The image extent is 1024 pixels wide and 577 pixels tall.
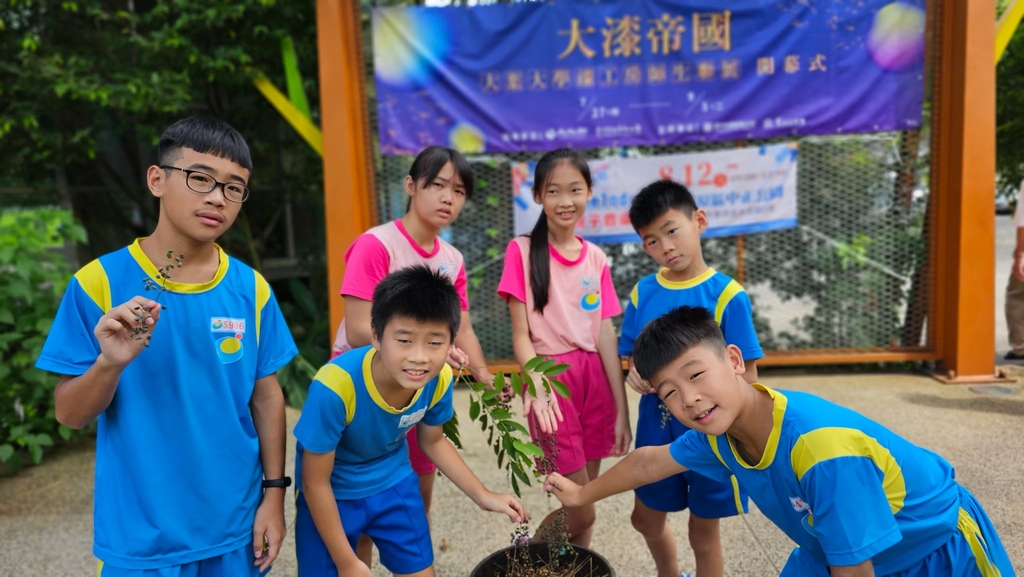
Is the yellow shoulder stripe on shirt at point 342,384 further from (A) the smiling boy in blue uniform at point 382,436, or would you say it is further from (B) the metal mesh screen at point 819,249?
(B) the metal mesh screen at point 819,249

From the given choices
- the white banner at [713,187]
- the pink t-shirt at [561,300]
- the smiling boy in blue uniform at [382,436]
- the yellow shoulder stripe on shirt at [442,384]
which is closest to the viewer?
the smiling boy in blue uniform at [382,436]

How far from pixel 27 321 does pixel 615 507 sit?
3454mm

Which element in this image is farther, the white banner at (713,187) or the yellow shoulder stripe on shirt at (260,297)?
the white banner at (713,187)

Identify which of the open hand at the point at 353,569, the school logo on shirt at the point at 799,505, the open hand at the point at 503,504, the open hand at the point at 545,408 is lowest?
the open hand at the point at 353,569

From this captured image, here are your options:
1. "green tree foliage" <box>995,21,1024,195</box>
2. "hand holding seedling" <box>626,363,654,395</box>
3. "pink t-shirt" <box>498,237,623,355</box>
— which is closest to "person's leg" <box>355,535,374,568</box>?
"pink t-shirt" <box>498,237,623,355</box>

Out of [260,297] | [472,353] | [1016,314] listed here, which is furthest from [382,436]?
[1016,314]

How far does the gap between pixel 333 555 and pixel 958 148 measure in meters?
4.97

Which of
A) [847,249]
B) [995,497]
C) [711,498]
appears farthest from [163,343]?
[847,249]

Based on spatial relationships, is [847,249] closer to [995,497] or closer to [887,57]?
[887,57]

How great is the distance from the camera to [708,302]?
88.3 inches

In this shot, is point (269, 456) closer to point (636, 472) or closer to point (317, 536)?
point (317, 536)

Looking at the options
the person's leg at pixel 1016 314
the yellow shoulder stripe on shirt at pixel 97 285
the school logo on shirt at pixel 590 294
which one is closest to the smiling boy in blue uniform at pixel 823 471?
the school logo on shirt at pixel 590 294

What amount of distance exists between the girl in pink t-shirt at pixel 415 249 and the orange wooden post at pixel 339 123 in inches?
100.0

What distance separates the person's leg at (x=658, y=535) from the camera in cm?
241
